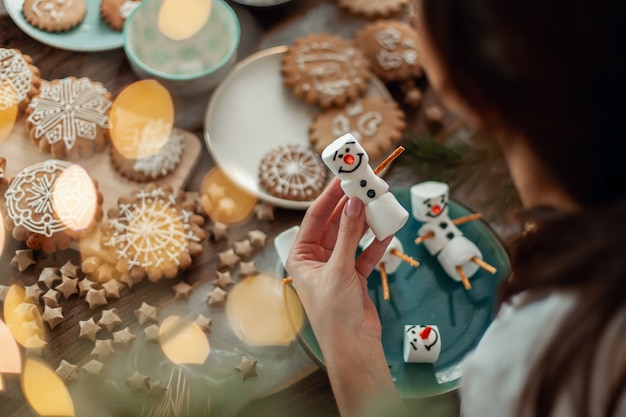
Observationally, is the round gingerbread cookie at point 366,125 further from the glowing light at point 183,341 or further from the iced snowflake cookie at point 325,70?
the glowing light at point 183,341

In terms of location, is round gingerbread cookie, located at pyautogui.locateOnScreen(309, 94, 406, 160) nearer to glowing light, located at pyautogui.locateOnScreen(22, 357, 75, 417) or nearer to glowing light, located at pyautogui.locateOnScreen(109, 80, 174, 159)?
glowing light, located at pyautogui.locateOnScreen(109, 80, 174, 159)

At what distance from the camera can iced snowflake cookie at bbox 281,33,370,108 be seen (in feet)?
4.38

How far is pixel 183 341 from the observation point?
43.9 inches

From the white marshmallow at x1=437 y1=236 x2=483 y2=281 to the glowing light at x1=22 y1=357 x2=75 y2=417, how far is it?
0.69 m

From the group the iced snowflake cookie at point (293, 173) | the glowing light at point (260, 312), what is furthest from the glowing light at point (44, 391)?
the iced snowflake cookie at point (293, 173)

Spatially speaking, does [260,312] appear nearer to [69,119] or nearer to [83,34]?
[69,119]

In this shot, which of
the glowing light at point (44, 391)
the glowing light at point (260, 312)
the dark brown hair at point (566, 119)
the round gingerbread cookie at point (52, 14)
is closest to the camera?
the dark brown hair at point (566, 119)

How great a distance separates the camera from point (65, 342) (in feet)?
3.59

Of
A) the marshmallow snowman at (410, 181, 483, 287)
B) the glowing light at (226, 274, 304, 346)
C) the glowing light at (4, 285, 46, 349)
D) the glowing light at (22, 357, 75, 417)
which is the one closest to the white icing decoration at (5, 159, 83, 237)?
the glowing light at (4, 285, 46, 349)

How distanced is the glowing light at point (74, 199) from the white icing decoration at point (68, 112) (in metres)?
0.07

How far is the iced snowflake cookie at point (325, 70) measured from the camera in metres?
1.33

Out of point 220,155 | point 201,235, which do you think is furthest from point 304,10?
point 201,235

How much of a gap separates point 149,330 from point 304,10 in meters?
0.82

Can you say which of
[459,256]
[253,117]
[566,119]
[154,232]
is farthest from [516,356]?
[253,117]
